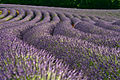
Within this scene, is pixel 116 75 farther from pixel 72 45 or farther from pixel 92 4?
pixel 92 4

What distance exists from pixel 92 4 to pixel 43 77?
31021 mm

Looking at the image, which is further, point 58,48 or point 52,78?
point 58,48

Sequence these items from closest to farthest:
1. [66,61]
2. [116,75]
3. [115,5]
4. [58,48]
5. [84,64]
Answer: [116,75] < [84,64] < [66,61] < [58,48] < [115,5]

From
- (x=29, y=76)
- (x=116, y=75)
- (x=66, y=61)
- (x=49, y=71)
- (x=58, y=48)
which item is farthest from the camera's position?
(x=58, y=48)

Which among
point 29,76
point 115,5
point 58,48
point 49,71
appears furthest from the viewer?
point 115,5

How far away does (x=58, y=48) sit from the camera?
340cm

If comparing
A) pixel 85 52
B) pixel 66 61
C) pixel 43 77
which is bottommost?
pixel 66 61

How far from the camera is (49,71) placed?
174 centimetres

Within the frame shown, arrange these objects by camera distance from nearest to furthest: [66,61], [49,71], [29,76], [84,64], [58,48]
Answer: [29,76]
[49,71]
[84,64]
[66,61]
[58,48]

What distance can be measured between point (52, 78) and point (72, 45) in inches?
66.5

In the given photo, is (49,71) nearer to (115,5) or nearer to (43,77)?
(43,77)

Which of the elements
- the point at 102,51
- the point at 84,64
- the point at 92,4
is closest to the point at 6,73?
the point at 84,64

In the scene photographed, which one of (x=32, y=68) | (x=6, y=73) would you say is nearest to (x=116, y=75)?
(x=32, y=68)

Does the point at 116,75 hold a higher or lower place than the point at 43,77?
lower
